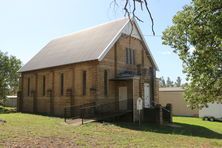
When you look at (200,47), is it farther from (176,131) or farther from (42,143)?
(42,143)

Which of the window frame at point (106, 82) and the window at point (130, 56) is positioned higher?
the window at point (130, 56)

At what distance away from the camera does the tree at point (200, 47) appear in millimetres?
12953

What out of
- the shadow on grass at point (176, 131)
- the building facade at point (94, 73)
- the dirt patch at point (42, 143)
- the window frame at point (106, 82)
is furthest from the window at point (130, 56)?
the dirt patch at point (42, 143)

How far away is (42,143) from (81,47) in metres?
17.3

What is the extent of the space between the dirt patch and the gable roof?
11749 millimetres

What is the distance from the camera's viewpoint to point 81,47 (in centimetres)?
2756

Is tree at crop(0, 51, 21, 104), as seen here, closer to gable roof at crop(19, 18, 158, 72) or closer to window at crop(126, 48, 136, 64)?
gable roof at crop(19, 18, 158, 72)

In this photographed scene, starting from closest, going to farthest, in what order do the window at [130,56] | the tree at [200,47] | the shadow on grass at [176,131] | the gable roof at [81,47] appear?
the tree at [200,47] → the shadow on grass at [176,131] → the gable roof at [81,47] → the window at [130,56]

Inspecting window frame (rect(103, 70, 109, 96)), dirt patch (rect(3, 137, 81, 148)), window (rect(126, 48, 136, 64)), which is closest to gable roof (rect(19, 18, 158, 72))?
window frame (rect(103, 70, 109, 96))

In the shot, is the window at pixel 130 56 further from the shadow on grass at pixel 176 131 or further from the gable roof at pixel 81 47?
the shadow on grass at pixel 176 131

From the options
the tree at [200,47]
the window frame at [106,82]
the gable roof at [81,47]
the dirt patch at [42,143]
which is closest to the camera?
the dirt patch at [42,143]

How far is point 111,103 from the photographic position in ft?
79.4

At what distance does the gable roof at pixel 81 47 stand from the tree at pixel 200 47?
8.25 m

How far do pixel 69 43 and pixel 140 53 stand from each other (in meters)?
8.44
